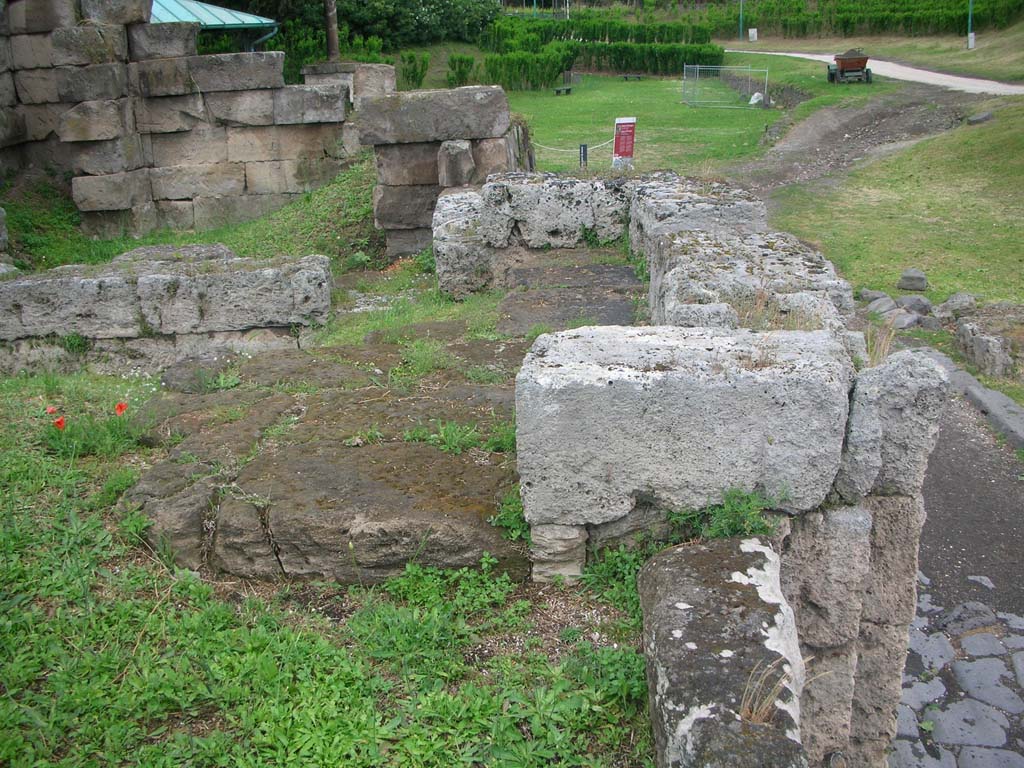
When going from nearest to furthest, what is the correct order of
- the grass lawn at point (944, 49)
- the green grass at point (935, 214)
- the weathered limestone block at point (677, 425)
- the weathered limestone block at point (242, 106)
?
the weathered limestone block at point (677, 425) < the green grass at point (935, 214) < the weathered limestone block at point (242, 106) < the grass lawn at point (944, 49)

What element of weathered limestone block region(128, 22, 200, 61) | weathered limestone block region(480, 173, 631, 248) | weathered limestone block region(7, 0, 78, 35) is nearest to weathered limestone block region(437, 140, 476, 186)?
weathered limestone block region(480, 173, 631, 248)

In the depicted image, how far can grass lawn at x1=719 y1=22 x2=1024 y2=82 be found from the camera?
95.3ft

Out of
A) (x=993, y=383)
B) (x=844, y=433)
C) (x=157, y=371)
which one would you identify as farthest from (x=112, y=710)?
(x=993, y=383)

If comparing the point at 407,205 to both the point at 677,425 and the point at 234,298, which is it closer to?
the point at 234,298

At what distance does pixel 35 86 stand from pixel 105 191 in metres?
2.33

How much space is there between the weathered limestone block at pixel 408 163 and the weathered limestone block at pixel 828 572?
7.95 meters

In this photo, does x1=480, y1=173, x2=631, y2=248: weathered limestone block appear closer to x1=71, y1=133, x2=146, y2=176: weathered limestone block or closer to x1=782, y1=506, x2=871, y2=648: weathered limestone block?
x1=782, y1=506, x2=871, y2=648: weathered limestone block

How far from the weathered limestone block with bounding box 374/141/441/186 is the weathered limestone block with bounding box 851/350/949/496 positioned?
7876 millimetres

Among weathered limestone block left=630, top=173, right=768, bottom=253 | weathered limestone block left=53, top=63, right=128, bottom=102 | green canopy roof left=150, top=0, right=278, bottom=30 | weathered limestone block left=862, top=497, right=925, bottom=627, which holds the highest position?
green canopy roof left=150, top=0, right=278, bottom=30

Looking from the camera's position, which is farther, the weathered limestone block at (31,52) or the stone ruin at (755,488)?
the weathered limestone block at (31,52)

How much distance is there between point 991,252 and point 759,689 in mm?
13300

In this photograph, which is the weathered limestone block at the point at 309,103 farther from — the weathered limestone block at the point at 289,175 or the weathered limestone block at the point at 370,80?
the weathered limestone block at the point at 370,80

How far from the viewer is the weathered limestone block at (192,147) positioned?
13.9 metres

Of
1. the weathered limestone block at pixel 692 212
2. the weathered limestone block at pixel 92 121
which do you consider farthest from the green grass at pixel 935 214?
the weathered limestone block at pixel 92 121
